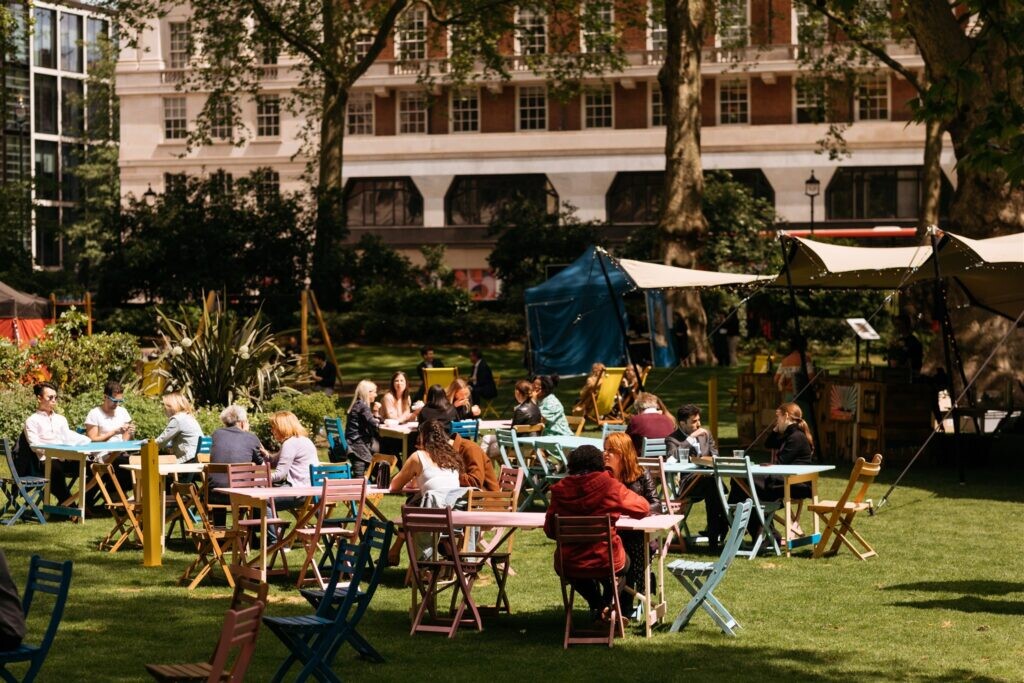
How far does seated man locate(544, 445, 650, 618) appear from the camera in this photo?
10.1 metres

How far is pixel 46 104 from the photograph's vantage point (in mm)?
88875

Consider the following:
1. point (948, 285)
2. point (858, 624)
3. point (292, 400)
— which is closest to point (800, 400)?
point (948, 285)

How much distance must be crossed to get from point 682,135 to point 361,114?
36.1 m

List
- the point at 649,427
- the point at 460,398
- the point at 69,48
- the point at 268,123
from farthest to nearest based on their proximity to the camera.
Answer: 1. the point at 69,48
2. the point at 268,123
3. the point at 460,398
4. the point at 649,427

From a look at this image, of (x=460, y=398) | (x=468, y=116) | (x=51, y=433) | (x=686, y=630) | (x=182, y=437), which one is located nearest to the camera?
(x=686, y=630)

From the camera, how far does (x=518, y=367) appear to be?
38.9 metres

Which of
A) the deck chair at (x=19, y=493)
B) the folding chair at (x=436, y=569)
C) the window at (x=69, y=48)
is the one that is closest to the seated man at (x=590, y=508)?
the folding chair at (x=436, y=569)

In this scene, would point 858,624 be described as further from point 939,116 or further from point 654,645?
point 939,116

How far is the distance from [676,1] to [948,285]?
31.3 ft

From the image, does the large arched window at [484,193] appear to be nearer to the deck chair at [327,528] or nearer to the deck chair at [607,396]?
the deck chair at [607,396]

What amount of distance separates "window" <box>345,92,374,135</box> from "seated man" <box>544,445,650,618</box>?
58171mm

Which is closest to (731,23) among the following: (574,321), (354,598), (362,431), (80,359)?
(574,321)

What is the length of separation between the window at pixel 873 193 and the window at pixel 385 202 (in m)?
16.7

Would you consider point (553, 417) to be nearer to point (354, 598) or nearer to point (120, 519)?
point (120, 519)
